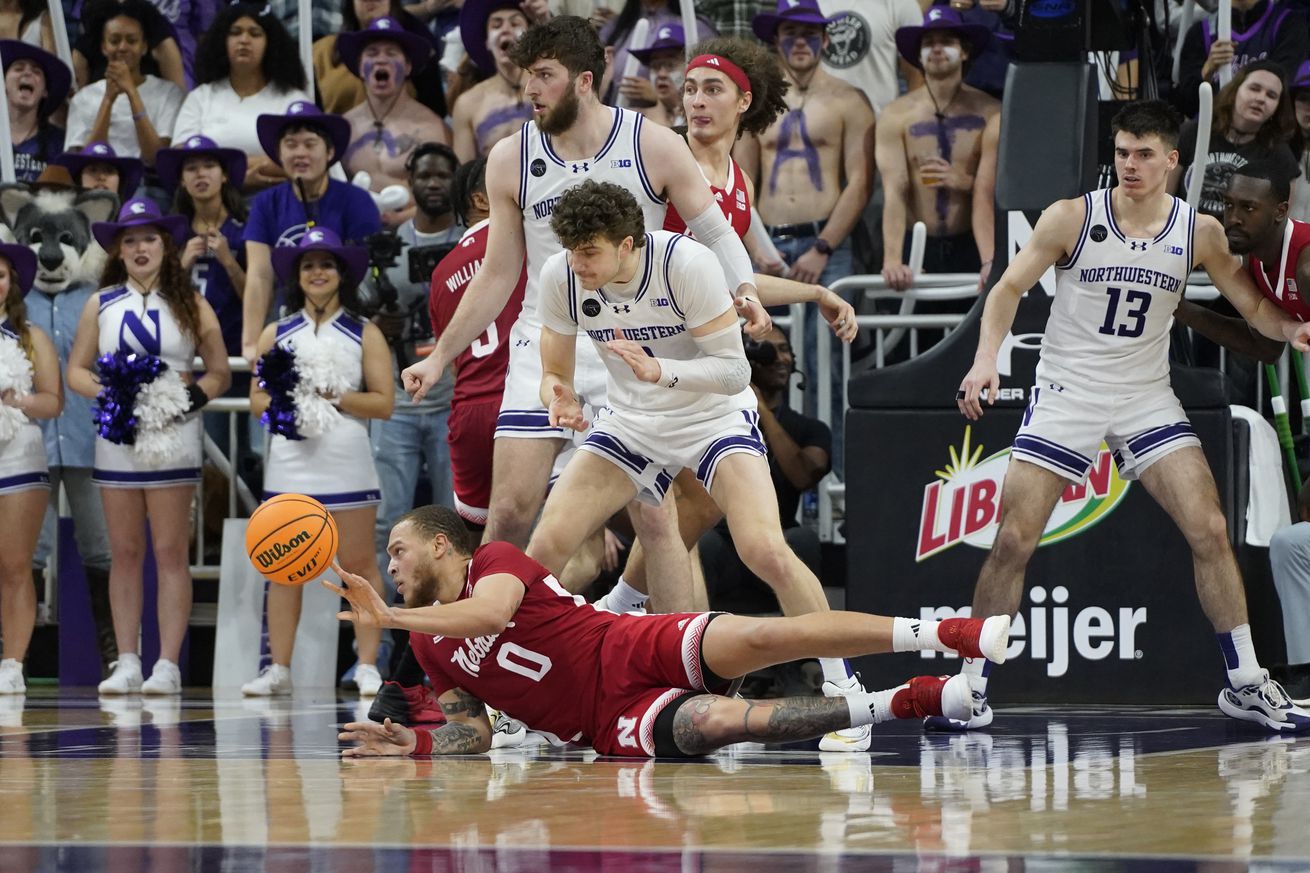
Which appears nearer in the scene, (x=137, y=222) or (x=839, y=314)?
(x=839, y=314)

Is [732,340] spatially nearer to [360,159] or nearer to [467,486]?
[467,486]

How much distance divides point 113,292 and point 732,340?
5.19 m

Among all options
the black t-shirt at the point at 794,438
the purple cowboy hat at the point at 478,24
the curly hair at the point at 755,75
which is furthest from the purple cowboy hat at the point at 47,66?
the curly hair at the point at 755,75

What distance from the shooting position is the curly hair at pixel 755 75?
7.84 m

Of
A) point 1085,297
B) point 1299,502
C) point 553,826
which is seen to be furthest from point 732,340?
point 1299,502

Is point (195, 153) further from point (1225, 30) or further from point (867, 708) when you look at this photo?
point (867, 708)

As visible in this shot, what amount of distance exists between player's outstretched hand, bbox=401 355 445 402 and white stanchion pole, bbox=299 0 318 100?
5.32 metres

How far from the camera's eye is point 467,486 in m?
8.51

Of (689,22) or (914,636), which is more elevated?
(689,22)

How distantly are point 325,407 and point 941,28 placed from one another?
3.84m

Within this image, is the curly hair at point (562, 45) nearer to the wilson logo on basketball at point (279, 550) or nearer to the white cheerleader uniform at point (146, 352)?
the wilson logo on basketball at point (279, 550)

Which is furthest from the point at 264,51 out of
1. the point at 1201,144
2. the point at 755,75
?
the point at 1201,144

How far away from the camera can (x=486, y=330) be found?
8492 mm

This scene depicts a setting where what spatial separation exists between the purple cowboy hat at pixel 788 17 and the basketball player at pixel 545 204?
3727 millimetres
